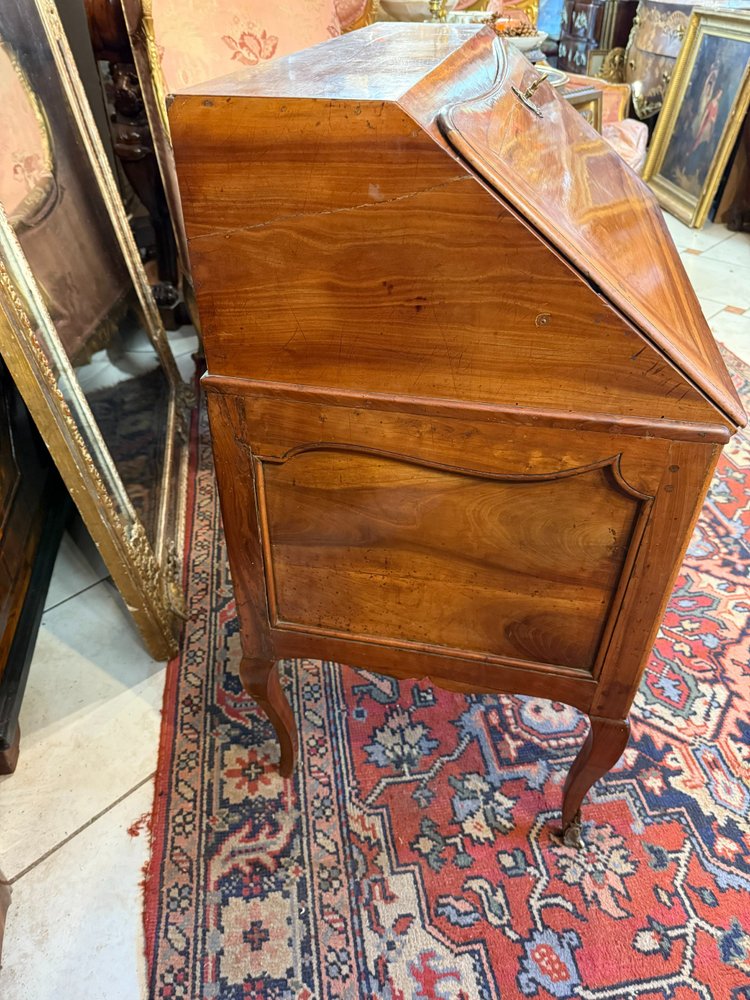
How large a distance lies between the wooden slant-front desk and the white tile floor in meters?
0.62

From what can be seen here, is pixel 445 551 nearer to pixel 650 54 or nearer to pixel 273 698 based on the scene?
pixel 273 698

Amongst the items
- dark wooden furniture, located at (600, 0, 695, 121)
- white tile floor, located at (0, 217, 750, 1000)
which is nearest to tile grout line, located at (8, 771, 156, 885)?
white tile floor, located at (0, 217, 750, 1000)

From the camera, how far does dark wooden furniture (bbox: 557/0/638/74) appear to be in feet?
14.8

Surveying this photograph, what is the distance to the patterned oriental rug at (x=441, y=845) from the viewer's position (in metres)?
1.14

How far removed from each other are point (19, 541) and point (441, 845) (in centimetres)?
114

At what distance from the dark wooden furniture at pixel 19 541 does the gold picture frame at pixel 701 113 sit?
11.9ft

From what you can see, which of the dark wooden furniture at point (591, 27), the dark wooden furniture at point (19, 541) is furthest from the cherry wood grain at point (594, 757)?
the dark wooden furniture at point (591, 27)

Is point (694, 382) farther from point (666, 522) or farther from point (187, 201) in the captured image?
point (187, 201)

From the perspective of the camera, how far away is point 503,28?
257 centimetres

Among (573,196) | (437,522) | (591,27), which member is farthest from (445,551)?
(591,27)

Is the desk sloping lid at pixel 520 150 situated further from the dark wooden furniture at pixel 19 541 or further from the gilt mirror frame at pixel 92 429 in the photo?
the dark wooden furniture at pixel 19 541

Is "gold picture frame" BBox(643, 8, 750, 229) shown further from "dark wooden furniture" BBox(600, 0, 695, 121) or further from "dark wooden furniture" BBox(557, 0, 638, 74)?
"dark wooden furniture" BBox(557, 0, 638, 74)

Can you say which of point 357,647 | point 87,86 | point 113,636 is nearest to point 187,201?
point 357,647

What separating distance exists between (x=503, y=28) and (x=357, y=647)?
255 centimetres
